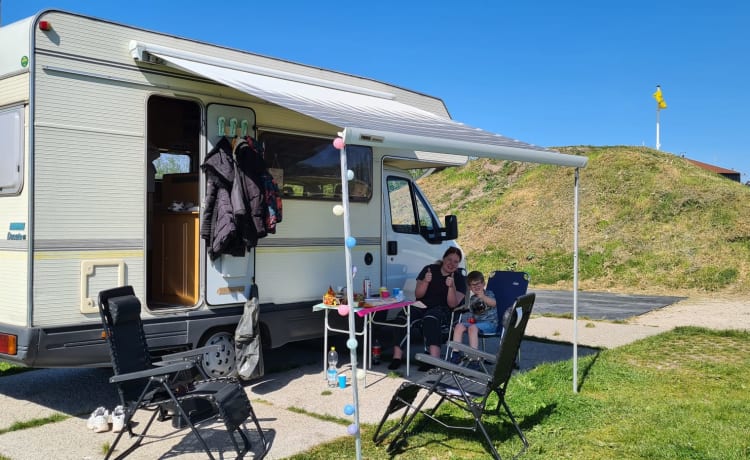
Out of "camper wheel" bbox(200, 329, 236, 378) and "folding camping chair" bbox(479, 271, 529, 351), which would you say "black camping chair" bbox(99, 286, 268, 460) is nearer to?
"camper wheel" bbox(200, 329, 236, 378)

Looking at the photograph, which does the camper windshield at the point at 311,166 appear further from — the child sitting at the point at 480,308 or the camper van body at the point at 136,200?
the child sitting at the point at 480,308

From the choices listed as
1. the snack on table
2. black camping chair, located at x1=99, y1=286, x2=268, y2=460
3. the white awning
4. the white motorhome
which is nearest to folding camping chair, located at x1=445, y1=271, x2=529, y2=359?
the white motorhome

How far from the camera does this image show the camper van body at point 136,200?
15.7 ft

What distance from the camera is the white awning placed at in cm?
429

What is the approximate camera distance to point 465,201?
2550 centimetres

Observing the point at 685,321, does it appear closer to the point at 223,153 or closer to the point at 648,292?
the point at 648,292

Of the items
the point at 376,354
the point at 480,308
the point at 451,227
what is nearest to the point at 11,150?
the point at 376,354

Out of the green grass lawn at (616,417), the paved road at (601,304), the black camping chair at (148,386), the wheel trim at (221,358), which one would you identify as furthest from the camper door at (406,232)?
the paved road at (601,304)

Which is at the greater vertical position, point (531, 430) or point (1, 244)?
point (1, 244)

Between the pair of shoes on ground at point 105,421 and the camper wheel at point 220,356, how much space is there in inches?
38.2

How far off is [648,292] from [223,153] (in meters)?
12.3

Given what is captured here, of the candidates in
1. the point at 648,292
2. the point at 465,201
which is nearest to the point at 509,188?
the point at 465,201

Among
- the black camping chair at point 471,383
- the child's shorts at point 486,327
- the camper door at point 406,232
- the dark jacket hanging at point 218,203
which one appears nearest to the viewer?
the black camping chair at point 471,383

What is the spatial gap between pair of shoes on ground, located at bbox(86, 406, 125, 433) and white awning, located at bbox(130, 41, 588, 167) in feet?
8.32
